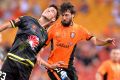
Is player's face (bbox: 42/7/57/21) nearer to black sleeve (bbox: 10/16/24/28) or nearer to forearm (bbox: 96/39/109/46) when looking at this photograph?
black sleeve (bbox: 10/16/24/28)

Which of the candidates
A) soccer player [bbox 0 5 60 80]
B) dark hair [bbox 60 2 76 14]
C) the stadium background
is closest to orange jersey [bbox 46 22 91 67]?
dark hair [bbox 60 2 76 14]

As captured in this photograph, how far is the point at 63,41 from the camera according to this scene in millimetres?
10836

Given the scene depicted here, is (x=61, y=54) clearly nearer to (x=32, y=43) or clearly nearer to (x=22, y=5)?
(x=32, y=43)

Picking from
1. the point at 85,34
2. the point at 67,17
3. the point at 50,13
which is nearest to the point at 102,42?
the point at 85,34

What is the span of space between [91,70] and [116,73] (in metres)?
6.54

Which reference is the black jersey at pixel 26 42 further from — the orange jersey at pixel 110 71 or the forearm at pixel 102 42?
the orange jersey at pixel 110 71

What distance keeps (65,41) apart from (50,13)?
724mm

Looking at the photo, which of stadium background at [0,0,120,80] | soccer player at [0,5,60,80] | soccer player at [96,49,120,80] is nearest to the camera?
soccer player at [0,5,60,80]

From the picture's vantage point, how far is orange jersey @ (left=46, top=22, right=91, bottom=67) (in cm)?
1083

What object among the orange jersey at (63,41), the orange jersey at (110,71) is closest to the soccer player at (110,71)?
the orange jersey at (110,71)

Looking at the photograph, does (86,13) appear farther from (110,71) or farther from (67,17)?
(67,17)

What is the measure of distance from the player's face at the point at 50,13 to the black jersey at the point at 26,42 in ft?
1.84

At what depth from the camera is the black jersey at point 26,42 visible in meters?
9.42

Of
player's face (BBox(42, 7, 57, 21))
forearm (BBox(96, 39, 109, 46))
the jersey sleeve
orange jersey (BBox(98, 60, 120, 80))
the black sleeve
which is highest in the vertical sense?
the black sleeve
